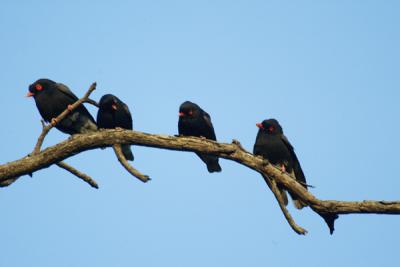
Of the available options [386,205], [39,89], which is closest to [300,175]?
[386,205]

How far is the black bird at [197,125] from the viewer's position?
35.2 ft

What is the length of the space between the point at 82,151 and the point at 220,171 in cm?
407

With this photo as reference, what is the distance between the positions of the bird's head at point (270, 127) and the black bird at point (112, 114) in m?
2.55

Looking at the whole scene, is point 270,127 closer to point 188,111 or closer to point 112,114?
point 188,111

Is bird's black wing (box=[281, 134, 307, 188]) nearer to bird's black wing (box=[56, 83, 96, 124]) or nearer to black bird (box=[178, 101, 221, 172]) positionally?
black bird (box=[178, 101, 221, 172])

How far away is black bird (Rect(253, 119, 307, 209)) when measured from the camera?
940 cm

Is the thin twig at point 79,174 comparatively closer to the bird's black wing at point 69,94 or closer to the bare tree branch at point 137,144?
the bare tree branch at point 137,144

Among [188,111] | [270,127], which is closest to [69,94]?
[188,111]

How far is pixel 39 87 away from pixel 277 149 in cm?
461

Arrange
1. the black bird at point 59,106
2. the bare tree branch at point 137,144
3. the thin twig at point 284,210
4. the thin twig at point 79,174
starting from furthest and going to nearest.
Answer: the black bird at point 59,106, the thin twig at point 79,174, the bare tree branch at point 137,144, the thin twig at point 284,210

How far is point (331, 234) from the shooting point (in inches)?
268

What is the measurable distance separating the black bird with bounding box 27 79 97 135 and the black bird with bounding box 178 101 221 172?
5.40ft

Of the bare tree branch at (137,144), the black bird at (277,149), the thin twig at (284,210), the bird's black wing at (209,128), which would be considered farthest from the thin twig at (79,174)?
the bird's black wing at (209,128)

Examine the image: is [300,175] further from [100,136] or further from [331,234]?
[100,136]
